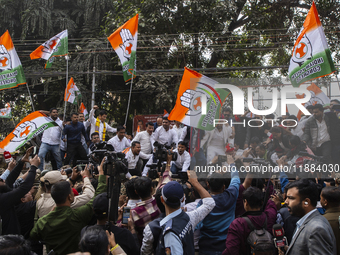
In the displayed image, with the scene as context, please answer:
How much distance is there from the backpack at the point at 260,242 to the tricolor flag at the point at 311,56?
3.06 metres

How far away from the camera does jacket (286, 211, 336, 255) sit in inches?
98.4

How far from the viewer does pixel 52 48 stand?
10.4m

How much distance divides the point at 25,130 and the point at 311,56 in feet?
16.2

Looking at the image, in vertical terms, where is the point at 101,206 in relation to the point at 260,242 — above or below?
→ above

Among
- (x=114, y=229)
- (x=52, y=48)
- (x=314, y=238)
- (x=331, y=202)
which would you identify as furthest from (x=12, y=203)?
(x=52, y=48)

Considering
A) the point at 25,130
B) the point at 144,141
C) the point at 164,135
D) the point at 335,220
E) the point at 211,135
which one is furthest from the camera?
the point at 144,141

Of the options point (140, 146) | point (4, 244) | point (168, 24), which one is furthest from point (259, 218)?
point (168, 24)

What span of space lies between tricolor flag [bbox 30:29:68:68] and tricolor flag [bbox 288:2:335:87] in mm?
7158

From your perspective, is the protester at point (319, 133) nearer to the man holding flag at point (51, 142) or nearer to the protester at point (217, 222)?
the protester at point (217, 222)

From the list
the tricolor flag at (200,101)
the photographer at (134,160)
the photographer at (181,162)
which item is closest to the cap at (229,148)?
the tricolor flag at (200,101)

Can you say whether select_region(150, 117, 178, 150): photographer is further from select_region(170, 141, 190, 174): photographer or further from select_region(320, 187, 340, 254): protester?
select_region(320, 187, 340, 254): protester

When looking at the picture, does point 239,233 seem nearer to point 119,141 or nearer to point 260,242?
point 260,242

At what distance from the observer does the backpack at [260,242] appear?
2.94 metres

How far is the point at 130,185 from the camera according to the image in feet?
12.0
